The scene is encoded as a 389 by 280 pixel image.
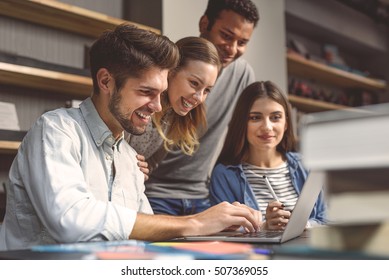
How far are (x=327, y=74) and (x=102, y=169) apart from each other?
3206 mm

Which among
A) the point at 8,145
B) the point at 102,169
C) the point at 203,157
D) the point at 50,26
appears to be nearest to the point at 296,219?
the point at 102,169

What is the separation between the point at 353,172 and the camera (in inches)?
21.2

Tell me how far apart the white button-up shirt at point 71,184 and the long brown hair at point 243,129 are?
1.94ft

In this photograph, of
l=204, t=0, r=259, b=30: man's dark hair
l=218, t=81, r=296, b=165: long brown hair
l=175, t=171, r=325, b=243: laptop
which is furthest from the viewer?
l=204, t=0, r=259, b=30: man's dark hair

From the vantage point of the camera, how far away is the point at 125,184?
129 cm

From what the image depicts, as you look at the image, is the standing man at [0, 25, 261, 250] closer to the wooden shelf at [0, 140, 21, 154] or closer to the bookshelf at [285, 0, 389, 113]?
the wooden shelf at [0, 140, 21, 154]

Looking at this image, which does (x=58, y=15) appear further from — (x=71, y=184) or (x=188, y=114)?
(x=71, y=184)

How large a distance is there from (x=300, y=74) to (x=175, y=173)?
7.63 feet

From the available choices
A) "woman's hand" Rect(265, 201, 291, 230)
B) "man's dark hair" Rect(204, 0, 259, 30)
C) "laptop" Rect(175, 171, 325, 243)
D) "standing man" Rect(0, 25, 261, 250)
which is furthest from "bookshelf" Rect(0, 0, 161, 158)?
"laptop" Rect(175, 171, 325, 243)

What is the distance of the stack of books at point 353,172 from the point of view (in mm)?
530

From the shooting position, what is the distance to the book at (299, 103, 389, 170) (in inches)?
20.7

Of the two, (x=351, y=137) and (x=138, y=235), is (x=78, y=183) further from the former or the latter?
(x=351, y=137)

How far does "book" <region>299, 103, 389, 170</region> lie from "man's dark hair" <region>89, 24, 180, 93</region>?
28.3 inches

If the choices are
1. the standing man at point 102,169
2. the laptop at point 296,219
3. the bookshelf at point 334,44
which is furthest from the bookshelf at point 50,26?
the bookshelf at point 334,44
